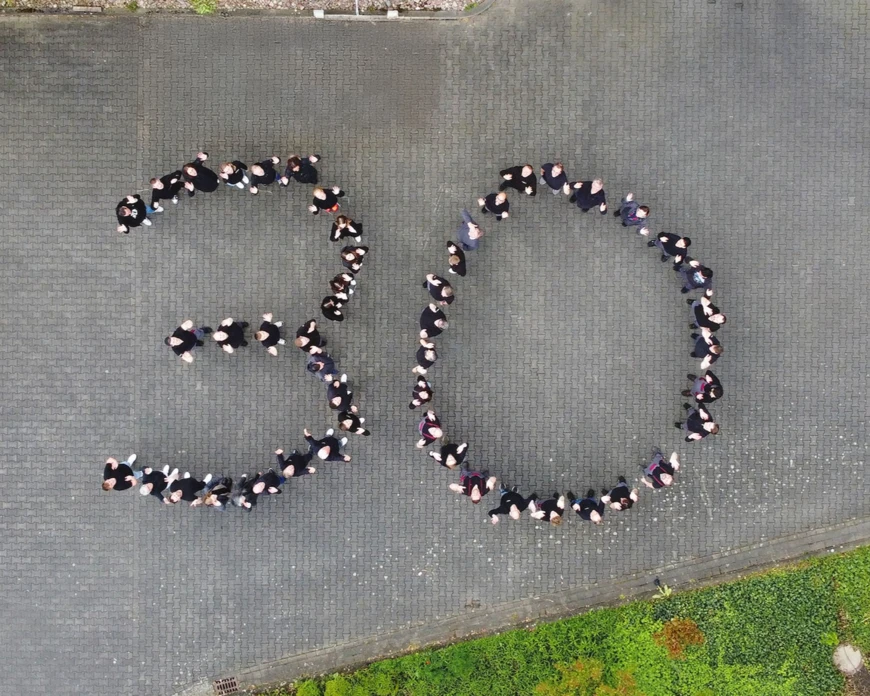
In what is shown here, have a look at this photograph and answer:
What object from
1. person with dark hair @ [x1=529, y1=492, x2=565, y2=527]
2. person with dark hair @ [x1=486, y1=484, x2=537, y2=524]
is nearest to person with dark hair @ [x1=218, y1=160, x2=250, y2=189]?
person with dark hair @ [x1=486, y1=484, x2=537, y2=524]

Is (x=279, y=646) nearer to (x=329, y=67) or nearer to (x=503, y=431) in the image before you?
(x=503, y=431)

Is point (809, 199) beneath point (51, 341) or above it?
above

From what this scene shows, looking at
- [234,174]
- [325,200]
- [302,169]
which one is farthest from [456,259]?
[234,174]

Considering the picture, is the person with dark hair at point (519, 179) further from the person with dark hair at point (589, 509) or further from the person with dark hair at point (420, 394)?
the person with dark hair at point (589, 509)

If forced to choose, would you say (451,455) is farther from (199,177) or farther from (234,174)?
(199,177)

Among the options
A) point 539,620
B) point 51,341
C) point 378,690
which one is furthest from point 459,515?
point 51,341

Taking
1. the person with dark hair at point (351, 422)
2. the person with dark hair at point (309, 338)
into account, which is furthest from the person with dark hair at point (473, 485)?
the person with dark hair at point (309, 338)

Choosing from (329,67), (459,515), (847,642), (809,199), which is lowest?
(847,642)
